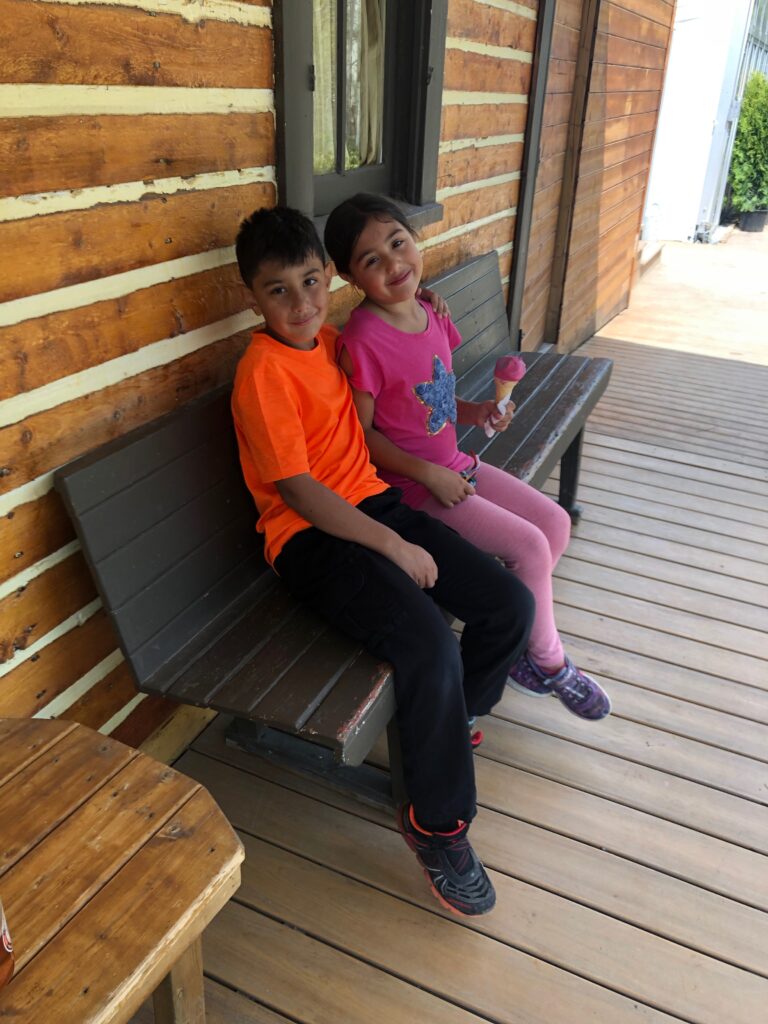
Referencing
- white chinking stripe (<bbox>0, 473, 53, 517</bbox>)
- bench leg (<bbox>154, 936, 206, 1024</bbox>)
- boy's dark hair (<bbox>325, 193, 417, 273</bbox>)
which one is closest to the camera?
bench leg (<bbox>154, 936, 206, 1024</bbox>)

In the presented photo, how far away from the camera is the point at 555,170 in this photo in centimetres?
468

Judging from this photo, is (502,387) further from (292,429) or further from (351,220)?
(292,429)

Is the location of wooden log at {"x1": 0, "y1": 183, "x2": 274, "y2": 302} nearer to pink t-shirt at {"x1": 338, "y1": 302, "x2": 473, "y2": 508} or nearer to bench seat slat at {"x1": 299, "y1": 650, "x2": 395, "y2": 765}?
pink t-shirt at {"x1": 338, "y1": 302, "x2": 473, "y2": 508}

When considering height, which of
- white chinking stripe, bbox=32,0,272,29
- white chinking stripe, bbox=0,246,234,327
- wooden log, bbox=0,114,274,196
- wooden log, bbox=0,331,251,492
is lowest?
wooden log, bbox=0,331,251,492

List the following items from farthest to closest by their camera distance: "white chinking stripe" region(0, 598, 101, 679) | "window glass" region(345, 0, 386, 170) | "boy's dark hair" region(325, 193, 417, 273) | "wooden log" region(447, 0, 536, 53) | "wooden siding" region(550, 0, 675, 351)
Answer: "wooden siding" region(550, 0, 675, 351), "wooden log" region(447, 0, 536, 53), "window glass" region(345, 0, 386, 170), "boy's dark hair" region(325, 193, 417, 273), "white chinking stripe" region(0, 598, 101, 679)

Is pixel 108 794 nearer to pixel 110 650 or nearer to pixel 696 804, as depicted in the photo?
pixel 110 650

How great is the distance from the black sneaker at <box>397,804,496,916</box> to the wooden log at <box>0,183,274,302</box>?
50.4 inches

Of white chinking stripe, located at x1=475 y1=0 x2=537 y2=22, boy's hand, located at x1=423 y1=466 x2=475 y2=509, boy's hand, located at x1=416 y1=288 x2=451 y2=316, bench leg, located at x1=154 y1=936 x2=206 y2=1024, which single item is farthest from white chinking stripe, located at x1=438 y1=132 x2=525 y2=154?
bench leg, located at x1=154 y1=936 x2=206 y2=1024

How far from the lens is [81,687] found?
1.82 meters

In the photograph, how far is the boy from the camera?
170 centimetres

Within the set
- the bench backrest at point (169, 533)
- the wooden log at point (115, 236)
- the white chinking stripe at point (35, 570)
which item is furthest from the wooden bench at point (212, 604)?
the wooden log at point (115, 236)

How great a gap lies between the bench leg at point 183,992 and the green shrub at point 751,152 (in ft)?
42.7

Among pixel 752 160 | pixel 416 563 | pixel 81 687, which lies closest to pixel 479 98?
pixel 416 563

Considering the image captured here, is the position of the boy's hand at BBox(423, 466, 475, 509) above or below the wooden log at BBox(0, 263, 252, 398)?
A: below
